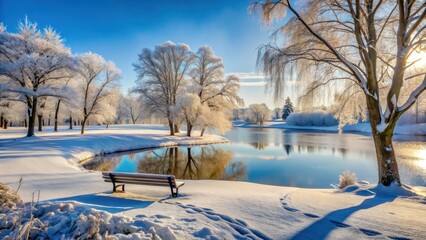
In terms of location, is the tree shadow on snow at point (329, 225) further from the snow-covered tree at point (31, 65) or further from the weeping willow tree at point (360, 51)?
the snow-covered tree at point (31, 65)

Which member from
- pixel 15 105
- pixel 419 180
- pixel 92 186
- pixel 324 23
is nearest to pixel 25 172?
pixel 92 186

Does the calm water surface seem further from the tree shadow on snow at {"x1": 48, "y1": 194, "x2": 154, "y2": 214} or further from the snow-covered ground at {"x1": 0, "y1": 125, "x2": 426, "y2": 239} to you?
the tree shadow on snow at {"x1": 48, "y1": 194, "x2": 154, "y2": 214}

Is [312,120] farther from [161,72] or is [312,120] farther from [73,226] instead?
[73,226]

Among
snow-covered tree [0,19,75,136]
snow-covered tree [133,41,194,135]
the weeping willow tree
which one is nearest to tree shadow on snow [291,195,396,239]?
the weeping willow tree

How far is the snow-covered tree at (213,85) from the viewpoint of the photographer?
82.9 ft

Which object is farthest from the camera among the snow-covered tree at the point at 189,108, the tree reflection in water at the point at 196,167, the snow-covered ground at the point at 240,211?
the snow-covered tree at the point at 189,108

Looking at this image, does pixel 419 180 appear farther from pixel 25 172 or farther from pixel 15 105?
pixel 15 105

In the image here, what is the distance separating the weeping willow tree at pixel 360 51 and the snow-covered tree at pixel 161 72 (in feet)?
64.6

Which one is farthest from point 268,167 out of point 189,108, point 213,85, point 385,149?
point 213,85

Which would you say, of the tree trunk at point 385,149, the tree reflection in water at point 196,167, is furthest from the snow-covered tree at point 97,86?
the tree trunk at point 385,149

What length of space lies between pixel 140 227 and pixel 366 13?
836 centimetres

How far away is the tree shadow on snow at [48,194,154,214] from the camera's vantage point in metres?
4.31

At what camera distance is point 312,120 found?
212ft

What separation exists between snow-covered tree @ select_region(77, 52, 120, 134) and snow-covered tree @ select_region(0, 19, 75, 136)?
5176 mm
